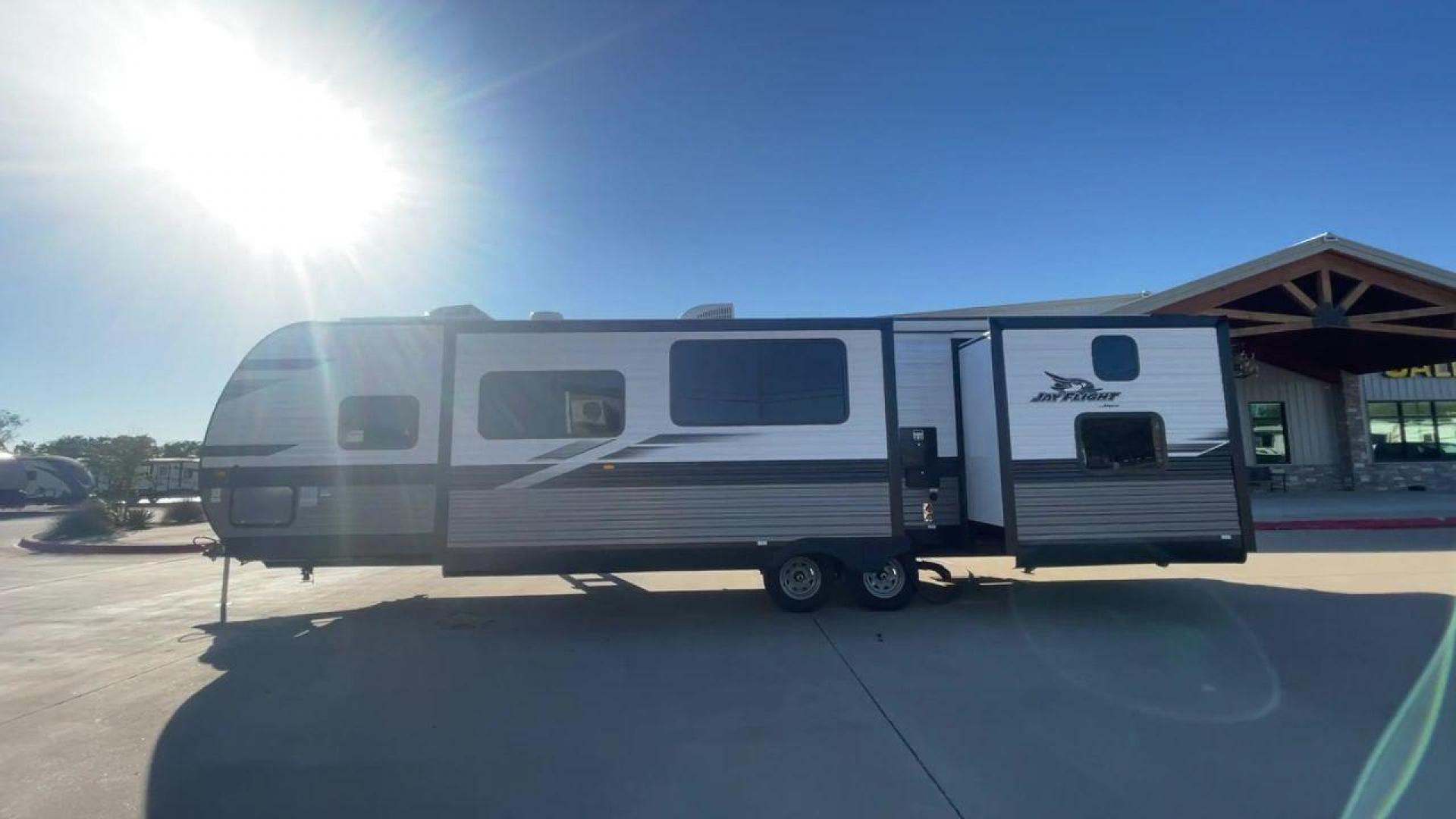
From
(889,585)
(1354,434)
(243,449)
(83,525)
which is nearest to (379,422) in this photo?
(243,449)

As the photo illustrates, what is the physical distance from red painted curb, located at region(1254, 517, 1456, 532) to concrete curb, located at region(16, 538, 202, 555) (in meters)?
21.9

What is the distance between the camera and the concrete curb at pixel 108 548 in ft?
48.8

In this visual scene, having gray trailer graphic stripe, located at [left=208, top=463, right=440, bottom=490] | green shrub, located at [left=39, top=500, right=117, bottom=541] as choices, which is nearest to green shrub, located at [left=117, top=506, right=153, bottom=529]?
green shrub, located at [left=39, top=500, right=117, bottom=541]

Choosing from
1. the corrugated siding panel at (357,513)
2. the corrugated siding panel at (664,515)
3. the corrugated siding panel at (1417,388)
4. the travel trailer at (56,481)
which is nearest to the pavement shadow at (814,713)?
the corrugated siding panel at (664,515)

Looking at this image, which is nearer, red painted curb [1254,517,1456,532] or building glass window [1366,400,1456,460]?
red painted curb [1254,517,1456,532]

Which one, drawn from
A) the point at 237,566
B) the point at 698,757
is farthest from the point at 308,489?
the point at 237,566

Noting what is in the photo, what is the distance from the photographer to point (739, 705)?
5145mm

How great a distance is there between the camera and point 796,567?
7758mm

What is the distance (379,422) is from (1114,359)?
25.3 ft

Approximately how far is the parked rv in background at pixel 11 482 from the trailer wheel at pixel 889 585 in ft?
131

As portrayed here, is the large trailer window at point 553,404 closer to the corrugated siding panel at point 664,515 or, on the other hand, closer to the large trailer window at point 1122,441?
the corrugated siding panel at point 664,515

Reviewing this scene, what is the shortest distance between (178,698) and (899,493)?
21.0 ft

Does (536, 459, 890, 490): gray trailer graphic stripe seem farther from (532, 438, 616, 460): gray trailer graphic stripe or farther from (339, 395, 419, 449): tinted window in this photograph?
(339, 395, 419, 449): tinted window

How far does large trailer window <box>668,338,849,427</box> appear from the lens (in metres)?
7.46
